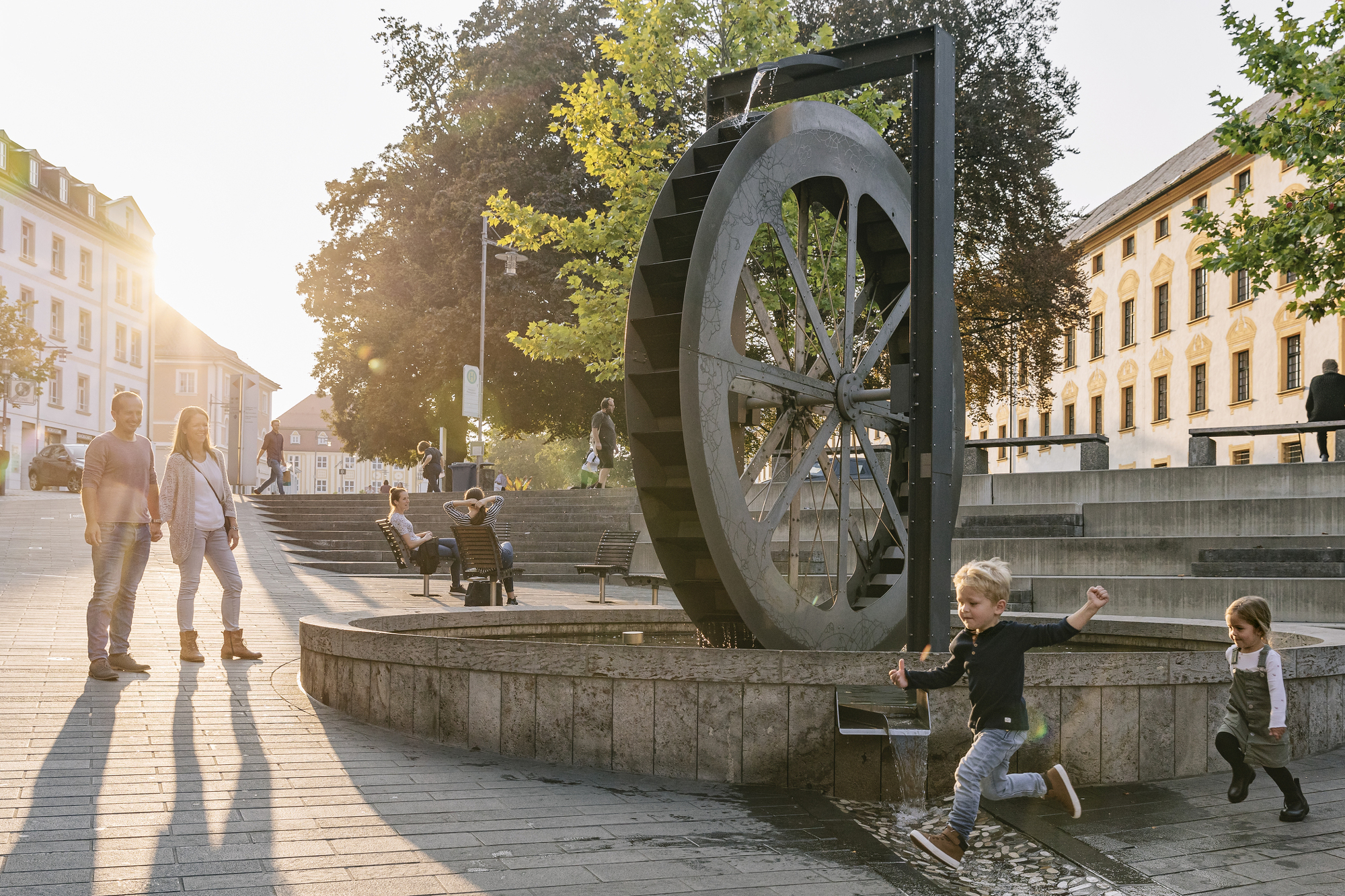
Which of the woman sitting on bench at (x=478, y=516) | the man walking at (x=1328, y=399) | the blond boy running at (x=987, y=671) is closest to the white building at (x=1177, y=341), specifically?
the man walking at (x=1328, y=399)

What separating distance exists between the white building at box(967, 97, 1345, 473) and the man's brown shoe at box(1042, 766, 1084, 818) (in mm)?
27185

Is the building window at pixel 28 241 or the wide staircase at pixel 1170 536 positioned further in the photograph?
the building window at pixel 28 241

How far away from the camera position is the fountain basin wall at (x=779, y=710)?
530cm

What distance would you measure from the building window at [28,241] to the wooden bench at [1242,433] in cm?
4519

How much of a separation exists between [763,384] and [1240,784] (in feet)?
13.1

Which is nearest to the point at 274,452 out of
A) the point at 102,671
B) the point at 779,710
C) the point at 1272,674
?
the point at 102,671

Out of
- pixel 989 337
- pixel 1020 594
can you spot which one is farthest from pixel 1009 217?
pixel 1020 594

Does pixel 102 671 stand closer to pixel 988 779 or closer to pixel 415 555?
pixel 988 779

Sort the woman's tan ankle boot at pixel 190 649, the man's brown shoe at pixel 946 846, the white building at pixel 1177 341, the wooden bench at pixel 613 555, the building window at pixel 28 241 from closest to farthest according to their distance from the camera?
the man's brown shoe at pixel 946 846, the woman's tan ankle boot at pixel 190 649, the wooden bench at pixel 613 555, the white building at pixel 1177 341, the building window at pixel 28 241

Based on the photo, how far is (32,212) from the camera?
48.2 metres

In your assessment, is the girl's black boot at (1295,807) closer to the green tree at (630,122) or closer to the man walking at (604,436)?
the green tree at (630,122)

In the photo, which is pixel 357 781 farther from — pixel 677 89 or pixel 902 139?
pixel 902 139

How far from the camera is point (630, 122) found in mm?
19500

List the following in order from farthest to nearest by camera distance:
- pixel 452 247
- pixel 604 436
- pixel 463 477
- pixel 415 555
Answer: pixel 452 247, pixel 463 477, pixel 604 436, pixel 415 555
